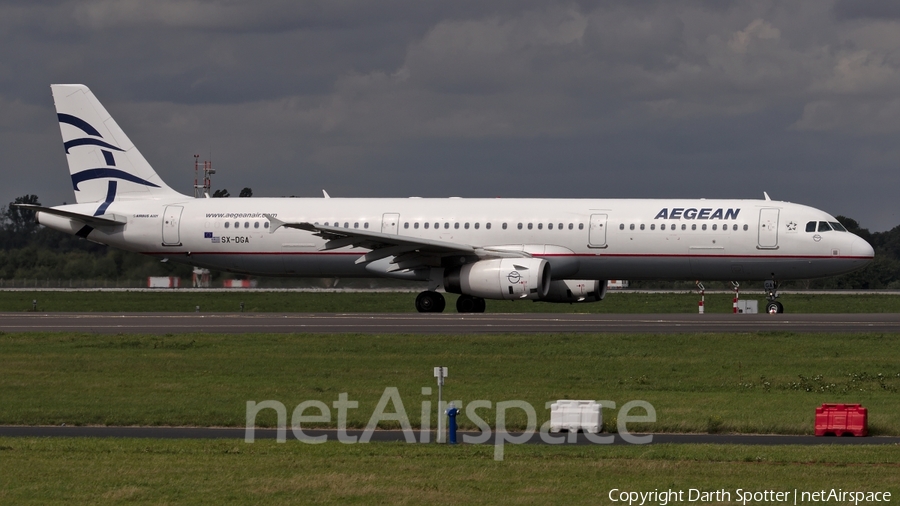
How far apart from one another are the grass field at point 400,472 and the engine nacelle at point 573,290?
26150 mm

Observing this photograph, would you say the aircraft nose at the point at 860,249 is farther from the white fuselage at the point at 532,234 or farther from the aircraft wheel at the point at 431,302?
the aircraft wheel at the point at 431,302

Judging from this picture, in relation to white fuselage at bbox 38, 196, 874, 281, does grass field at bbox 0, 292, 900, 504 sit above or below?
below

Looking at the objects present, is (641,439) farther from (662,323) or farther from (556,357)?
(662,323)

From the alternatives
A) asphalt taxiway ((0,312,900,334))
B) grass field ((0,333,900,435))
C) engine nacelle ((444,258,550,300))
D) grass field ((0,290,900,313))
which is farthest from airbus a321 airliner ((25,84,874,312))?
grass field ((0,333,900,435))

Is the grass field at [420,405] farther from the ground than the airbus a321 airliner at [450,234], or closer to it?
closer to it

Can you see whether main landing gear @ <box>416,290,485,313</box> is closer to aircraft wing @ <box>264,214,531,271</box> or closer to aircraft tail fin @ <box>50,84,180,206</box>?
aircraft wing @ <box>264,214,531,271</box>

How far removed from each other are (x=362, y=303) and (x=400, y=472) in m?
42.2

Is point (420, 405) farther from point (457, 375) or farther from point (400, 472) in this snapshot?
point (400, 472)

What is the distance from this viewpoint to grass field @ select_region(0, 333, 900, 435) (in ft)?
58.1

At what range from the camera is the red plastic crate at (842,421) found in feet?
52.0

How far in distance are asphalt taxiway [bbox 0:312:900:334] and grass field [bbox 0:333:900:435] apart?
8.05 ft

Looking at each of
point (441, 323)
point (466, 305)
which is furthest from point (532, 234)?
point (441, 323)

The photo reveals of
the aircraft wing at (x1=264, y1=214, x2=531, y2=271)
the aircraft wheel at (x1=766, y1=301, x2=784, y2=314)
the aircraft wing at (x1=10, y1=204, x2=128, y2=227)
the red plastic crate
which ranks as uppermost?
the aircraft wing at (x1=10, y1=204, x2=128, y2=227)

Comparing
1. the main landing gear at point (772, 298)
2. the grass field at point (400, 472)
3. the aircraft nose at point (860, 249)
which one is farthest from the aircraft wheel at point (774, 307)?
the grass field at point (400, 472)
